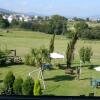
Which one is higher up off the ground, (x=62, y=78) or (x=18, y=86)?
(x=18, y=86)

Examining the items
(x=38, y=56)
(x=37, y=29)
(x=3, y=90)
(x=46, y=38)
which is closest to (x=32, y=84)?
(x=3, y=90)

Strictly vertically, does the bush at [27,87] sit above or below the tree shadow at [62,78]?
above

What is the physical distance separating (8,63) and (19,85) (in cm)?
962

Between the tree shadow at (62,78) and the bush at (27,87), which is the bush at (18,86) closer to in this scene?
the bush at (27,87)

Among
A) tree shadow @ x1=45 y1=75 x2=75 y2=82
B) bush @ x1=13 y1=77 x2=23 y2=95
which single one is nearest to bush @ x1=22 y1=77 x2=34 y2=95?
bush @ x1=13 y1=77 x2=23 y2=95

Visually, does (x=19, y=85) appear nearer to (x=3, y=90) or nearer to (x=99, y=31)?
(x=3, y=90)

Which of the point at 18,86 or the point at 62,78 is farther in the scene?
the point at 62,78

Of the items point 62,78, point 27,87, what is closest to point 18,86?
point 27,87

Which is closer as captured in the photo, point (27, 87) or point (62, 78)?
point (27, 87)

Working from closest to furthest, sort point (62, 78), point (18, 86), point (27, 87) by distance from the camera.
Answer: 1. point (27, 87)
2. point (18, 86)
3. point (62, 78)

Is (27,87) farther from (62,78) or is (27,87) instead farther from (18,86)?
(62,78)

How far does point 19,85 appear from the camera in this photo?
11102mm

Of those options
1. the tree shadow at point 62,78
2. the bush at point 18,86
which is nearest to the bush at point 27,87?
the bush at point 18,86

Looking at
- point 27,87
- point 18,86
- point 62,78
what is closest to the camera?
point 27,87
